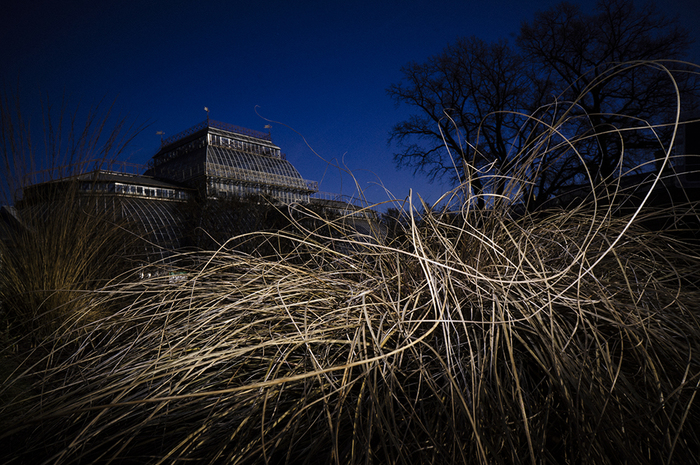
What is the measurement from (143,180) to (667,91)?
22.0 metres

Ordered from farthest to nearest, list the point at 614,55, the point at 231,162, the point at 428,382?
the point at 231,162 → the point at 614,55 → the point at 428,382

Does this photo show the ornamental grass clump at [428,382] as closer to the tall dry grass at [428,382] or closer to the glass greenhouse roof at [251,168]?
the tall dry grass at [428,382]

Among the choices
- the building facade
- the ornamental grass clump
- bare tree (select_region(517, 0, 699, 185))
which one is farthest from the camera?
the building facade

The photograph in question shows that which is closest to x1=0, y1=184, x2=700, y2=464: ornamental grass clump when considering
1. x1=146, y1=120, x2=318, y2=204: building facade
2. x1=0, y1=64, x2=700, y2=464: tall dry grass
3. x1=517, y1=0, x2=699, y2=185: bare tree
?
x1=0, y1=64, x2=700, y2=464: tall dry grass

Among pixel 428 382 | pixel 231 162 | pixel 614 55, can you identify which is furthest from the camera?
pixel 231 162

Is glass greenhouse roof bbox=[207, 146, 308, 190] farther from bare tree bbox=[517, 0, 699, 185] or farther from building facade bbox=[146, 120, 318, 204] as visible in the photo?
bare tree bbox=[517, 0, 699, 185]

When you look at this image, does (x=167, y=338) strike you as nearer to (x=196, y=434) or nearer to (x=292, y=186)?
(x=196, y=434)

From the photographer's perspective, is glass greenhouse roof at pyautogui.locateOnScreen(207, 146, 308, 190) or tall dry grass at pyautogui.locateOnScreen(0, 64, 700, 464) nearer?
tall dry grass at pyautogui.locateOnScreen(0, 64, 700, 464)

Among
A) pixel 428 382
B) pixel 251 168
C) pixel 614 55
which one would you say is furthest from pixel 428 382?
pixel 251 168

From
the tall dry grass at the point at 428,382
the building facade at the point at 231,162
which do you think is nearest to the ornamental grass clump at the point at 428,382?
the tall dry grass at the point at 428,382

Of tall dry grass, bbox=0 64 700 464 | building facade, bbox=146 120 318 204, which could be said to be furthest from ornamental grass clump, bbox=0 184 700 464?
building facade, bbox=146 120 318 204

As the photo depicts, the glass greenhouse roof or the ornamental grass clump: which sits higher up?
the glass greenhouse roof

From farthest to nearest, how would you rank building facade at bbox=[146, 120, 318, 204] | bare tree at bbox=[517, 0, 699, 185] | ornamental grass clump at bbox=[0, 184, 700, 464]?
1. building facade at bbox=[146, 120, 318, 204]
2. bare tree at bbox=[517, 0, 699, 185]
3. ornamental grass clump at bbox=[0, 184, 700, 464]

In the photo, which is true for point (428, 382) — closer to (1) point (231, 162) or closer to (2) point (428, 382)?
(2) point (428, 382)
